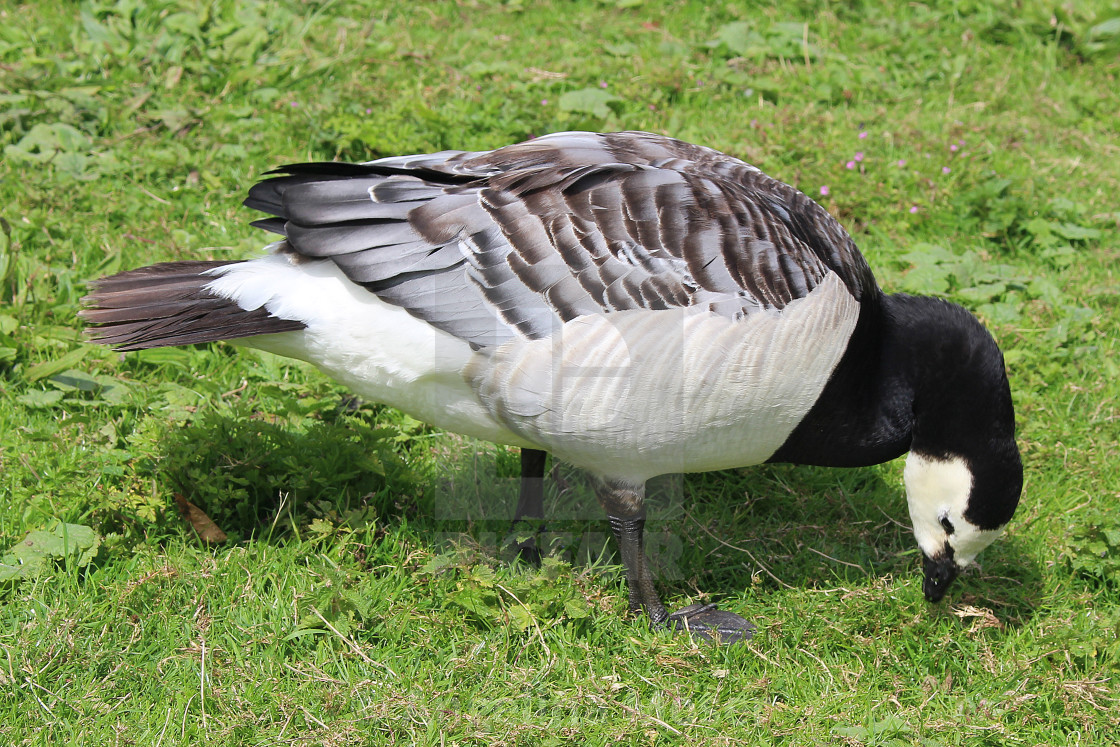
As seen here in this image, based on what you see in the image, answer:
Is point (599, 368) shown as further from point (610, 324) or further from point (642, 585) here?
point (642, 585)

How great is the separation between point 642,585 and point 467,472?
851 millimetres

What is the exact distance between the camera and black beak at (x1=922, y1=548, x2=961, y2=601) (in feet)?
10.9

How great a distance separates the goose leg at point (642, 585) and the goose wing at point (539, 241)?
2.31ft

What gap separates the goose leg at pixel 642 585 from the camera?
11.0ft

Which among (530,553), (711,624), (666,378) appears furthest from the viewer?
(530,553)

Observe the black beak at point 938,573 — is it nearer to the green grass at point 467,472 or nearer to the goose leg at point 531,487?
the green grass at point 467,472

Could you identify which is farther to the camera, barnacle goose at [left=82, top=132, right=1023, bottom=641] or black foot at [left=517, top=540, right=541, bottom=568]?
black foot at [left=517, top=540, right=541, bottom=568]

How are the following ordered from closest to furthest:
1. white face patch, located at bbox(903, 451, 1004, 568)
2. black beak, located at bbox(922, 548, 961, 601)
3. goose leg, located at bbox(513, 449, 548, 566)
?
white face patch, located at bbox(903, 451, 1004, 568)
black beak, located at bbox(922, 548, 961, 601)
goose leg, located at bbox(513, 449, 548, 566)

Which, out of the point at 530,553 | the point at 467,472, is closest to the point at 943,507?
the point at 530,553

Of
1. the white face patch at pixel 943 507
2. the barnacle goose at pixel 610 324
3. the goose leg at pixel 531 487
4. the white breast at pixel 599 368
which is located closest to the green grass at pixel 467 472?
the goose leg at pixel 531 487

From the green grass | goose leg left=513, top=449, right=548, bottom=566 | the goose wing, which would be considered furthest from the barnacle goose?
goose leg left=513, top=449, right=548, bottom=566

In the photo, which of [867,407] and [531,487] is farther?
[531,487]

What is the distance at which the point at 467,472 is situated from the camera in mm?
3936

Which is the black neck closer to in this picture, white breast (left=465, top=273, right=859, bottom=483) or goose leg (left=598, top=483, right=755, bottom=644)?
white breast (left=465, top=273, right=859, bottom=483)
